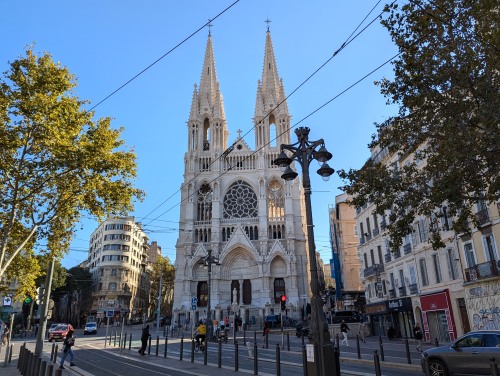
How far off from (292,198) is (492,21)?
52.4 metres

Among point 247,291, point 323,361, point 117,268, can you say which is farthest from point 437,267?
point 117,268

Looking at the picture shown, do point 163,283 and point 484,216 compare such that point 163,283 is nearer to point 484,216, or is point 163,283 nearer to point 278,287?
point 278,287

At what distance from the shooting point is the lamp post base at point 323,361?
740cm

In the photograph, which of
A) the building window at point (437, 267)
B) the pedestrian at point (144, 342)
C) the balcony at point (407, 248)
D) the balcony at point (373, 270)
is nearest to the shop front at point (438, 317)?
the building window at point (437, 267)

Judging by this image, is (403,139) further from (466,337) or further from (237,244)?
(237,244)

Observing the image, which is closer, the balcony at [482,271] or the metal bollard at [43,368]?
the metal bollard at [43,368]

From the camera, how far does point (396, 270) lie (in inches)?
1200

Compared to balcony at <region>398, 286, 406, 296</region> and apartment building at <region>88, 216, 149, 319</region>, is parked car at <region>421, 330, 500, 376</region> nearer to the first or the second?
balcony at <region>398, 286, 406, 296</region>

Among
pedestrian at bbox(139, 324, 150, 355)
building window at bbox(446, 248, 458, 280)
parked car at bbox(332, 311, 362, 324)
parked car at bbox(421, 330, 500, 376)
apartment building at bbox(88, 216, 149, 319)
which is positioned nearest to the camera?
parked car at bbox(421, 330, 500, 376)

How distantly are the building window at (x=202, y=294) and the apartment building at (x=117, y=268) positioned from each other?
45.8ft

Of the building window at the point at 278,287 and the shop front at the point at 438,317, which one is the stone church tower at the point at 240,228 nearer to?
the building window at the point at 278,287

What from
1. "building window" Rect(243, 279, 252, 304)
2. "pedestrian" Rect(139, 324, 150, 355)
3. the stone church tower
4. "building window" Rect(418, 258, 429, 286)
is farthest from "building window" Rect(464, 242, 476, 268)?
"building window" Rect(243, 279, 252, 304)

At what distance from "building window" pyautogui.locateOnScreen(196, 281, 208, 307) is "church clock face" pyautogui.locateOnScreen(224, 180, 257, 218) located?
460 inches

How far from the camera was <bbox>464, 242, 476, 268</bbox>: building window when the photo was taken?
70.7ft
